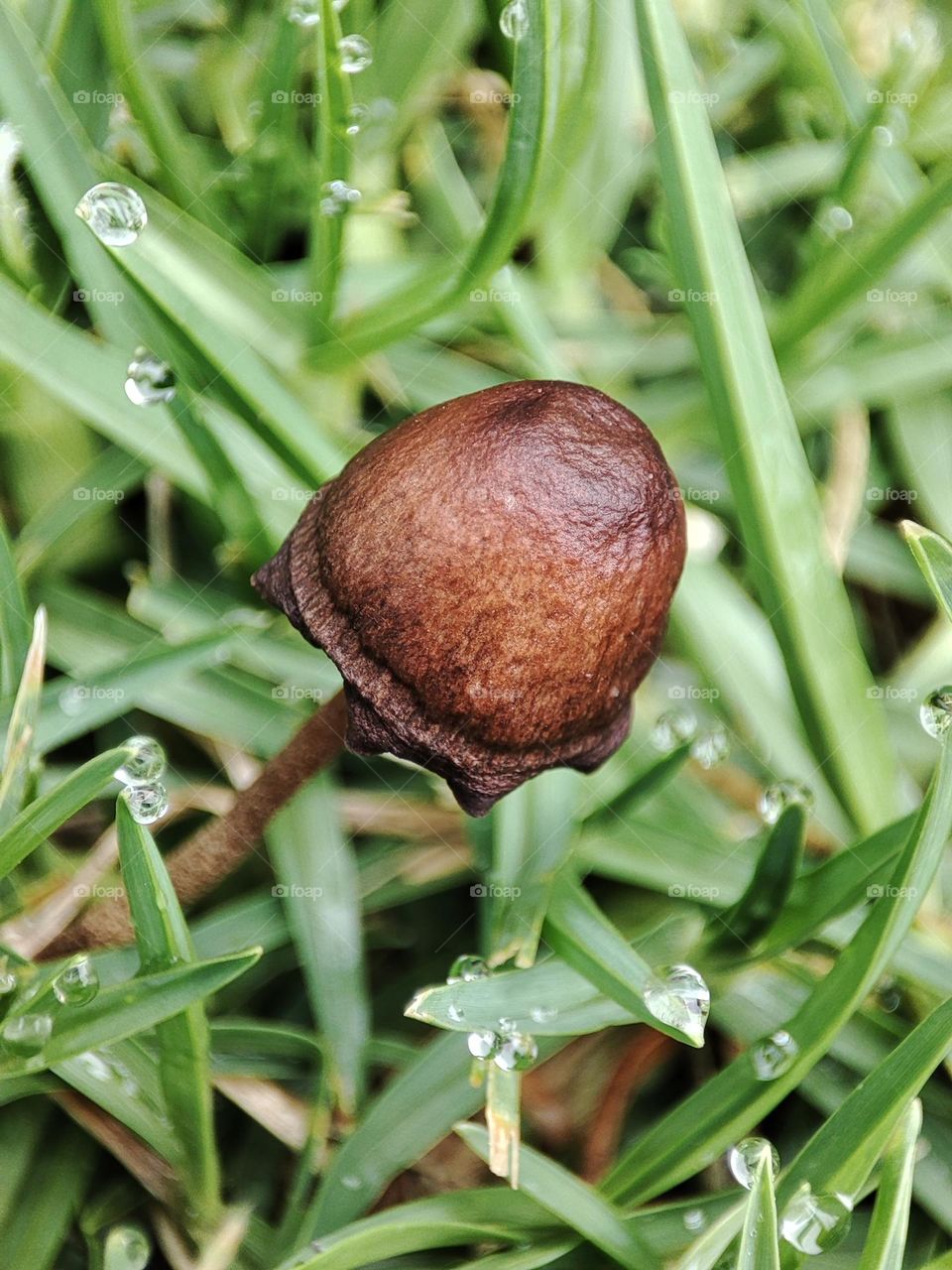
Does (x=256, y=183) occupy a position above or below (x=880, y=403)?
above

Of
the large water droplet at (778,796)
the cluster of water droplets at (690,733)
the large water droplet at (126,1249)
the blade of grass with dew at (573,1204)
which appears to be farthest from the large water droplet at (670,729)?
the large water droplet at (126,1249)

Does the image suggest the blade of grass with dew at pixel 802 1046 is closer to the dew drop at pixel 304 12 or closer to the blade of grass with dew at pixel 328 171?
the blade of grass with dew at pixel 328 171

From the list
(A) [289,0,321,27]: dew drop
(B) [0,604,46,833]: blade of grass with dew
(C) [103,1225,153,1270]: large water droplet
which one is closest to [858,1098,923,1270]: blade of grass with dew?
(C) [103,1225,153,1270]: large water droplet

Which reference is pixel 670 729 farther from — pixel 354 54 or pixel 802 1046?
pixel 354 54

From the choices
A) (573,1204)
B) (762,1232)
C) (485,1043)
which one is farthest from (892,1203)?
(485,1043)

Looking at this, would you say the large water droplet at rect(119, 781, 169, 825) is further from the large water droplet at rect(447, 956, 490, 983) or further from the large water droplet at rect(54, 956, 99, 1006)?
the large water droplet at rect(447, 956, 490, 983)

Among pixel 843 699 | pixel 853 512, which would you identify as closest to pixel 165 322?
pixel 843 699

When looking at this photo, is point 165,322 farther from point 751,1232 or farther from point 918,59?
point 918,59
